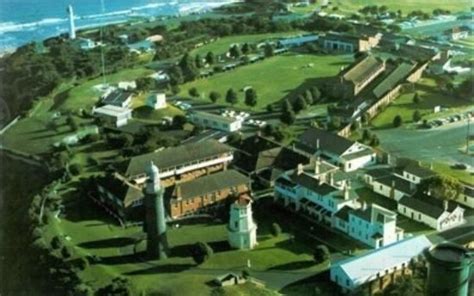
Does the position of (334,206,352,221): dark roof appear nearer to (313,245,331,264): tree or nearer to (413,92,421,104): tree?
(313,245,331,264): tree

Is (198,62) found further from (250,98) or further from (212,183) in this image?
(212,183)

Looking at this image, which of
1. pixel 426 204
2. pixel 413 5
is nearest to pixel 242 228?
pixel 426 204

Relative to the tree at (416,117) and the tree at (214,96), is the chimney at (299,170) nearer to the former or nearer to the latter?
the tree at (416,117)

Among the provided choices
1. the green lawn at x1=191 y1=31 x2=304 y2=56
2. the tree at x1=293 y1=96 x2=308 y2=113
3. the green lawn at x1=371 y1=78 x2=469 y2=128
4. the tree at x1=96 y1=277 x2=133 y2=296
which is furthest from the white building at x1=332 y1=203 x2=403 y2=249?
the green lawn at x1=191 y1=31 x2=304 y2=56

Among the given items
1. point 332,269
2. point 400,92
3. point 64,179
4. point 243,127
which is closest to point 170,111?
point 243,127

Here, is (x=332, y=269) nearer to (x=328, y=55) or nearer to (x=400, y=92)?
(x=400, y=92)

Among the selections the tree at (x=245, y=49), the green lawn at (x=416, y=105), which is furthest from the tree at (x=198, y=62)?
the green lawn at (x=416, y=105)

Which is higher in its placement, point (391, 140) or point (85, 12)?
point (85, 12)
